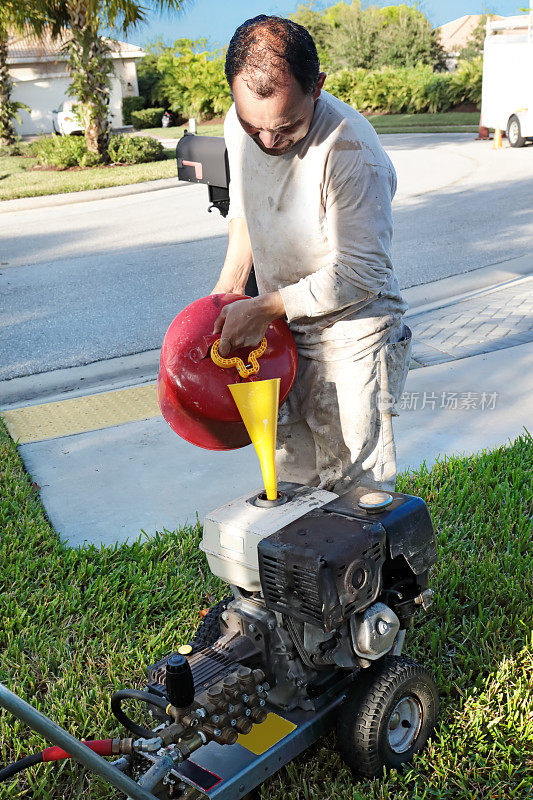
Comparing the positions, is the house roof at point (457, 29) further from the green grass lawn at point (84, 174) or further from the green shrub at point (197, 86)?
the green grass lawn at point (84, 174)

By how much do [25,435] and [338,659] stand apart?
2.81 meters

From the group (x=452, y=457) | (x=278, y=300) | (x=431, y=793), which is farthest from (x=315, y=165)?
(x=452, y=457)

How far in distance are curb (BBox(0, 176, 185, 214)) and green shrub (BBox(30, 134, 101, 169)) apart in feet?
10.8

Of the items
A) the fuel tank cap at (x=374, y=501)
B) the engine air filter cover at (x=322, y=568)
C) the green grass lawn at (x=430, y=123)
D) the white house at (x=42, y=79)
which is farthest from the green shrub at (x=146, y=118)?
the engine air filter cover at (x=322, y=568)

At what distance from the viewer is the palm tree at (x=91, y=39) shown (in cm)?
1616

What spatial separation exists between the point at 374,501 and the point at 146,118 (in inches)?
1287

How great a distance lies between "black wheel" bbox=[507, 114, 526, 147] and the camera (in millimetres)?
15805

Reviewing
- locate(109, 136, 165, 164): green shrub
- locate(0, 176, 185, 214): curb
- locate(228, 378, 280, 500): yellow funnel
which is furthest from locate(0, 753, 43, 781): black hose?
locate(109, 136, 165, 164): green shrub

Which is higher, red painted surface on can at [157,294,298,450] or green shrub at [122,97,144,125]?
green shrub at [122,97,144,125]

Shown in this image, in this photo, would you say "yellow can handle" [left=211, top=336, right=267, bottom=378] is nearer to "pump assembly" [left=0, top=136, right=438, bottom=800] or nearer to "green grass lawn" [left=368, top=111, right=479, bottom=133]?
"pump assembly" [left=0, top=136, right=438, bottom=800]

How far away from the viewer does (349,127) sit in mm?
1977

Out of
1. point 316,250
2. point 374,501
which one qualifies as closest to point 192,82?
point 316,250

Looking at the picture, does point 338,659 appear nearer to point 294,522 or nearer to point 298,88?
point 294,522

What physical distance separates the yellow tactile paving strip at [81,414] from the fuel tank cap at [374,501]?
2611 mm
